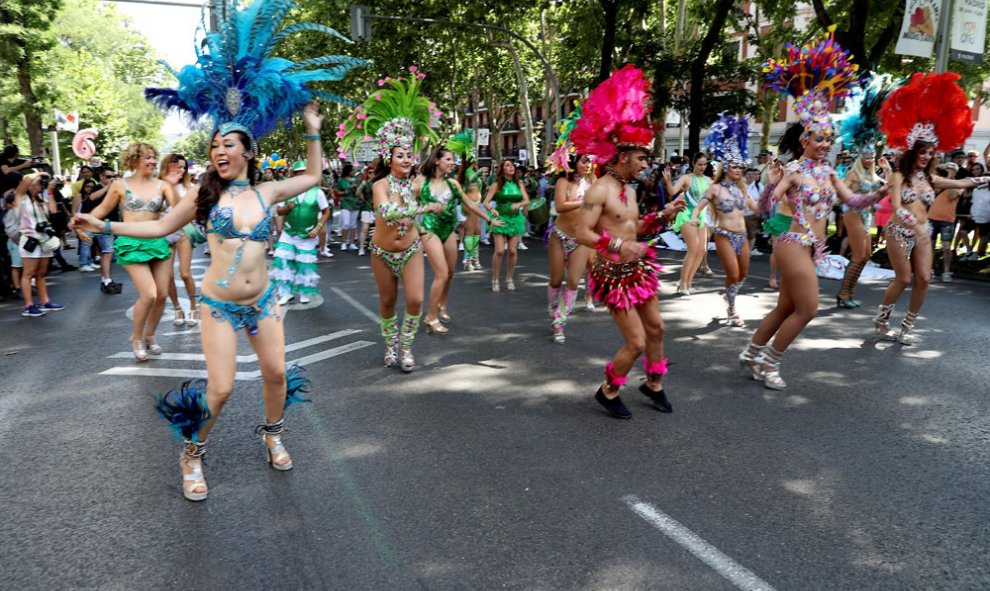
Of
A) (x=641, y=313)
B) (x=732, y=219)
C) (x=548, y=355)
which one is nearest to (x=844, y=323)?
(x=732, y=219)

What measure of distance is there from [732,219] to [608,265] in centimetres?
362

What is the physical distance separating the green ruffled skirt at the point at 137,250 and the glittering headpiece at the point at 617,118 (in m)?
4.19

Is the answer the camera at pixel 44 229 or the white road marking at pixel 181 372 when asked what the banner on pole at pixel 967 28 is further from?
the camera at pixel 44 229

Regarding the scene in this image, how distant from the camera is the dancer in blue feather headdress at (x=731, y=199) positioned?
7.96 m

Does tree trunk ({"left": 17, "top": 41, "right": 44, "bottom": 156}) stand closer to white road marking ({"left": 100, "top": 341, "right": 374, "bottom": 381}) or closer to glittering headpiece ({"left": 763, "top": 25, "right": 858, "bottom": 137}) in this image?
white road marking ({"left": 100, "top": 341, "right": 374, "bottom": 381})

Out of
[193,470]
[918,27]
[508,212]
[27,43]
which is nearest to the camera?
[193,470]

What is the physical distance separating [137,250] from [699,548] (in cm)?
573

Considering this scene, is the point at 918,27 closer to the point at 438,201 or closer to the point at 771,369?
the point at 771,369

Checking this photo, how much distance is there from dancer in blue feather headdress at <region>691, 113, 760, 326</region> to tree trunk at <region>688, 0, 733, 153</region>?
9104mm

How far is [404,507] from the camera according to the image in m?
3.64

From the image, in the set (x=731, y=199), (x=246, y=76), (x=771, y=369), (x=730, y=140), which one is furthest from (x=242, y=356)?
(x=730, y=140)

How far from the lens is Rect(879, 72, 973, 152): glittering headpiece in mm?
6688

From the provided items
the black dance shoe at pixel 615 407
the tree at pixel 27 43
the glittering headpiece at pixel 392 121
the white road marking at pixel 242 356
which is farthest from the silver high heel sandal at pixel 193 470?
the tree at pixel 27 43

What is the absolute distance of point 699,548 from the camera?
322 cm
